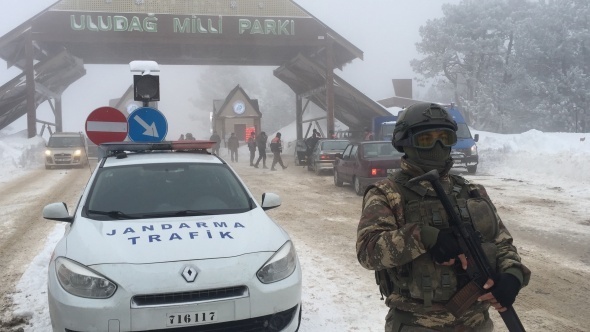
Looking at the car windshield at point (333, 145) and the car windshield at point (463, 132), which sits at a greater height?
the car windshield at point (463, 132)

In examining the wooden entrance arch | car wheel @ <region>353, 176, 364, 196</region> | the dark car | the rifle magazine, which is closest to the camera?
the rifle magazine

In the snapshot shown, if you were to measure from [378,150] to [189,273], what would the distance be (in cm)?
1035

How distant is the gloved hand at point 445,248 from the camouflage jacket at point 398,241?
54 millimetres

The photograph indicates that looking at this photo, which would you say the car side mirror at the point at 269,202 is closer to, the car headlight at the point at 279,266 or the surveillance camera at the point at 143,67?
the car headlight at the point at 279,266

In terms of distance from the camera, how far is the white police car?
3.18 metres

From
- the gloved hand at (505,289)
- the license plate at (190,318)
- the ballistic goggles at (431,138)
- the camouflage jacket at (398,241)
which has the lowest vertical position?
the license plate at (190,318)

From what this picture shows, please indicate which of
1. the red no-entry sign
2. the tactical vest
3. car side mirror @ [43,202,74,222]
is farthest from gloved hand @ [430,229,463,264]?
the red no-entry sign

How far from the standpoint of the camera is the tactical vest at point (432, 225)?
215 cm

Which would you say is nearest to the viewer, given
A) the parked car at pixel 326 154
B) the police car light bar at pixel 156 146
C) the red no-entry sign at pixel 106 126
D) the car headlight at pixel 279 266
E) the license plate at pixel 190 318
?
the license plate at pixel 190 318

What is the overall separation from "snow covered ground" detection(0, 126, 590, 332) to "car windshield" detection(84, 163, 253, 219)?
1.18m

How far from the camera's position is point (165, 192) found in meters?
4.60

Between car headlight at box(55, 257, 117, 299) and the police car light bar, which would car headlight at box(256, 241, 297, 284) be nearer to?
car headlight at box(55, 257, 117, 299)

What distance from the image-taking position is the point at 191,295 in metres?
3.24

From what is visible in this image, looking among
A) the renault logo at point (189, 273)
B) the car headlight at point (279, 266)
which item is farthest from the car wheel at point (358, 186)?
the renault logo at point (189, 273)
